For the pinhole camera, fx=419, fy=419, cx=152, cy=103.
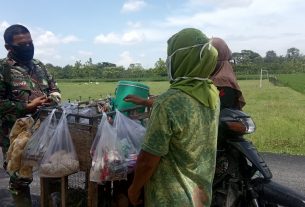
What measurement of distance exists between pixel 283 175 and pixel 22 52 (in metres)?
3.98

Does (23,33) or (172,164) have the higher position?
(23,33)

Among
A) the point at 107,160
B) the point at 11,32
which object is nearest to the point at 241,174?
the point at 107,160

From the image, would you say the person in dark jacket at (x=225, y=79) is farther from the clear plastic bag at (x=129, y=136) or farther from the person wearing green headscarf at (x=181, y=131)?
the person wearing green headscarf at (x=181, y=131)

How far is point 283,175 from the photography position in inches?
230

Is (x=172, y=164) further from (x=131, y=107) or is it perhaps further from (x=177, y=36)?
(x=131, y=107)

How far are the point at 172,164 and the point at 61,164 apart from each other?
3.46ft

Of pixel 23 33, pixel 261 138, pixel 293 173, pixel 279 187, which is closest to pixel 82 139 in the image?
pixel 23 33

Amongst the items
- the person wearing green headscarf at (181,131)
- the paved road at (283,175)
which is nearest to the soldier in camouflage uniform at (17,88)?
the paved road at (283,175)

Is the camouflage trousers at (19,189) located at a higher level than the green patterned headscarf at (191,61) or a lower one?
lower

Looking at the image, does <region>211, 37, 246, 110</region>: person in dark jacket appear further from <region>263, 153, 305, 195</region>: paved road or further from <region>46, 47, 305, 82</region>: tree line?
<region>46, 47, 305, 82</region>: tree line

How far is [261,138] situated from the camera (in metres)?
8.83

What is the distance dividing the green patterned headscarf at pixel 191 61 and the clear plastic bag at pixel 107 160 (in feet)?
2.54

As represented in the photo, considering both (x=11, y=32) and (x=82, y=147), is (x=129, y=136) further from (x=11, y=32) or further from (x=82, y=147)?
(x=11, y=32)

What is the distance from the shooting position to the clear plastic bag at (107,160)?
2.64 meters
